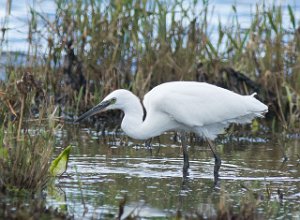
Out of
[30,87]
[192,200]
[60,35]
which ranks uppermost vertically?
[60,35]

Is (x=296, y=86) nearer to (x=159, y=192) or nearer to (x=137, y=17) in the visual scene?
(x=137, y=17)

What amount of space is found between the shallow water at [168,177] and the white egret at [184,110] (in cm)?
28

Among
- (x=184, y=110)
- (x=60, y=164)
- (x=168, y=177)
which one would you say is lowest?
(x=168, y=177)

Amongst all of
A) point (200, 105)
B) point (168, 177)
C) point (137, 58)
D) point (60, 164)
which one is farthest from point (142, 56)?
point (60, 164)

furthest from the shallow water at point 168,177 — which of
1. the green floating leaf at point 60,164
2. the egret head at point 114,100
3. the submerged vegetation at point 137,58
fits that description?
the submerged vegetation at point 137,58

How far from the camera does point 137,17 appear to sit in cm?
1017

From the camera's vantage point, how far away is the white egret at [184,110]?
7.99 metres

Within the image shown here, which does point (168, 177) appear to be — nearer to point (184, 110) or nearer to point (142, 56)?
point (184, 110)

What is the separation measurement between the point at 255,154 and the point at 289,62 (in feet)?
6.34

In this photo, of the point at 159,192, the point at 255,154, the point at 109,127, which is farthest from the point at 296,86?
the point at 159,192

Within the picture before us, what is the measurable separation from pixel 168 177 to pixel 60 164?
116 centimetres

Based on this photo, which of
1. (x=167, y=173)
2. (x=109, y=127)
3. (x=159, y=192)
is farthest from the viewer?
(x=109, y=127)

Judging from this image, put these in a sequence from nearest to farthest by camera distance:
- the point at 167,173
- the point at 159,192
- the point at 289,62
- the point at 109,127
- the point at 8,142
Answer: the point at 8,142, the point at 159,192, the point at 167,173, the point at 109,127, the point at 289,62

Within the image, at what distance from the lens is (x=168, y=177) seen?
7660 millimetres
